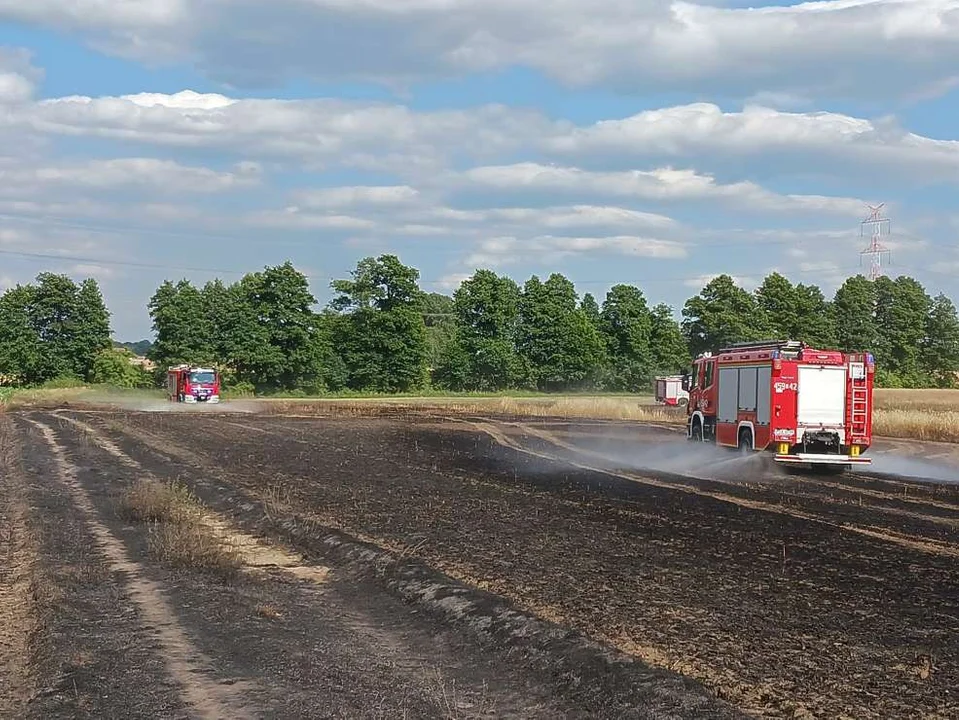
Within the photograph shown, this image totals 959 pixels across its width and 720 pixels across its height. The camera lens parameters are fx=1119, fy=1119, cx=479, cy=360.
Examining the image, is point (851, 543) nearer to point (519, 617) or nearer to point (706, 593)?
point (706, 593)

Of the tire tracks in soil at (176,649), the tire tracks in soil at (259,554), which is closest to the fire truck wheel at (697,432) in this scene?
the tire tracks in soil at (259,554)

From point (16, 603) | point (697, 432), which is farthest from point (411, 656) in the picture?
point (697, 432)

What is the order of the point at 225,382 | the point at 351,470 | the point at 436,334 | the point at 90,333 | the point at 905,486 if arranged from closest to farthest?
the point at 905,486 → the point at 351,470 → the point at 225,382 → the point at 90,333 → the point at 436,334

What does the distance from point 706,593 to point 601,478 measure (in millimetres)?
14057

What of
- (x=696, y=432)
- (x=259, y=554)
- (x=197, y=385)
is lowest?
(x=259, y=554)

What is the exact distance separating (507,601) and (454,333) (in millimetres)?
101347

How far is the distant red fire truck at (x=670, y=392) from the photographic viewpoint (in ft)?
242

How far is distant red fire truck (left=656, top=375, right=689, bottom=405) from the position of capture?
7388 centimetres

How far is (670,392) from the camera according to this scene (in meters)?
75.2

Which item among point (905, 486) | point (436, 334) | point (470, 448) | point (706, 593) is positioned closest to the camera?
point (706, 593)

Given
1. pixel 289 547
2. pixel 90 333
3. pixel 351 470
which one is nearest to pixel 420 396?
pixel 90 333

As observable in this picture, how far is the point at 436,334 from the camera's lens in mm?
151500

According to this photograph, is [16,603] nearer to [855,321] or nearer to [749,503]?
[749,503]

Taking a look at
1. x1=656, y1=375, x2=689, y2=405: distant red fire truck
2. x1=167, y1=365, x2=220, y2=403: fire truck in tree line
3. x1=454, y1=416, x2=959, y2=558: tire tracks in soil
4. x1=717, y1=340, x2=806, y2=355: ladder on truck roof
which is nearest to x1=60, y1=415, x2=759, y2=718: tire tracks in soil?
x1=454, y1=416, x2=959, y2=558: tire tracks in soil
